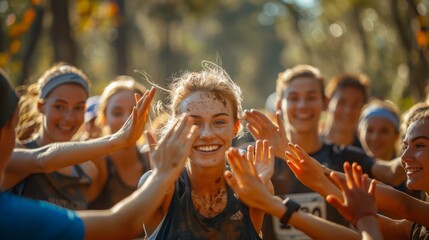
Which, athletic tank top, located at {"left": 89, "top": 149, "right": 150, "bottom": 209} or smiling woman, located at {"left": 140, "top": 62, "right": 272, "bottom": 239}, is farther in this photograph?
athletic tank top, located at {"left": 89, "top": 149, "right": 150, "bottom": 209}

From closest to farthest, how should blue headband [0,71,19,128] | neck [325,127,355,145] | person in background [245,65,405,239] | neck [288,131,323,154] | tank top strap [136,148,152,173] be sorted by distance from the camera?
blue headband [0,71,19,128] → person in background [245,65,405,239] → neck [288,131,323,154] → tank top strap [136,148,152,173] → neck [325,127,355,145]

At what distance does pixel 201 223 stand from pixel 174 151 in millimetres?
896

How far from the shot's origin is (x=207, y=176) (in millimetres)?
4691

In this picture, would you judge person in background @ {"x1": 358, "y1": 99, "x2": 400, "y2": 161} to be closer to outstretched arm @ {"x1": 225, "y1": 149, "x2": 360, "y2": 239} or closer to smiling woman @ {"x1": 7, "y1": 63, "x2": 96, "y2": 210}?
smiling woman @ {"x1": 7, "y1": 63, "x2": 96, "y2": 210}

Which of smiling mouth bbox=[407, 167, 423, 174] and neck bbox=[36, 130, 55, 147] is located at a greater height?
neck bbox=[36, 130, 55, 147]

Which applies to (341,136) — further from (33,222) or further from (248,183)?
(33,222)

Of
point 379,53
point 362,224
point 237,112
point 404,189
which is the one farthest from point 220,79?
point 379,53

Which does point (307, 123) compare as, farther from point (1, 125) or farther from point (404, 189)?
point (1, 125)

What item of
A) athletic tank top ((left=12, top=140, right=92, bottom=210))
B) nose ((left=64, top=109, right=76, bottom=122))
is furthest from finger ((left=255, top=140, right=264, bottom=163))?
nose ((left=64, top=109, right=76, bottom=122))

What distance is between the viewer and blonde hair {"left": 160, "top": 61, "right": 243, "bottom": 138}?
15.9 ft

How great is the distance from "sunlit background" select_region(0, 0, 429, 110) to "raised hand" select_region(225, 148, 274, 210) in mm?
2147

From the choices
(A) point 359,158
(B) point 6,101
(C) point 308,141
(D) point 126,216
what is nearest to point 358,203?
(D) point 126,216

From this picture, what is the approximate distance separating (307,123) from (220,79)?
1.99 metres

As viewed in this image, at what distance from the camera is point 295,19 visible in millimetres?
24703
